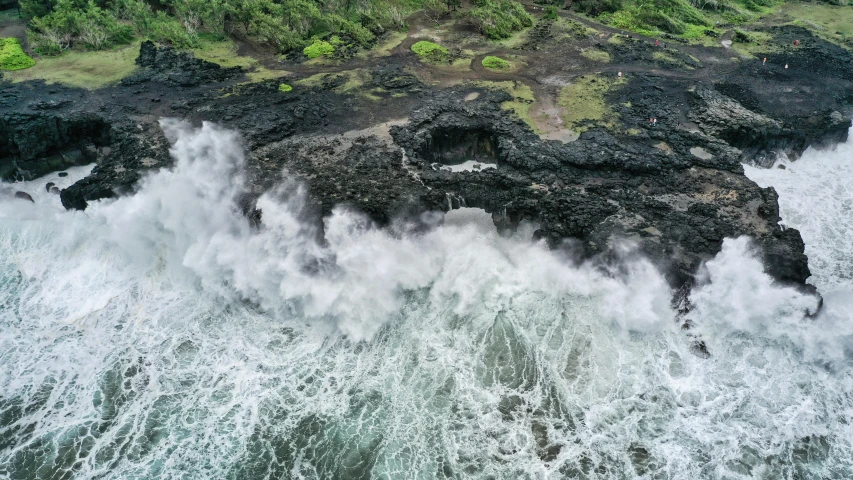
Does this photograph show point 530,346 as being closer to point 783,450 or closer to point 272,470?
point 783,450

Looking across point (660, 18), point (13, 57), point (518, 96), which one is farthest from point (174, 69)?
point (660, 18)

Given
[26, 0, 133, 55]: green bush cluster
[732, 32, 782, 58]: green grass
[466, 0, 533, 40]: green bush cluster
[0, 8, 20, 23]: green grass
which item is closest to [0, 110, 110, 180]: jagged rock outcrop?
[26, 0, 133, 55]: green bush cluster

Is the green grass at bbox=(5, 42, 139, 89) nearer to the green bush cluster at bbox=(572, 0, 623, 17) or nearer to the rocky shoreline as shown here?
the rocky shoreline

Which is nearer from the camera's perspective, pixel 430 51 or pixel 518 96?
pixel 518 96

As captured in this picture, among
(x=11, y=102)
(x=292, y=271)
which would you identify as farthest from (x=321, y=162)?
(x=11, y=102)

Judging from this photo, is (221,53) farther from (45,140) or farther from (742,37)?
(742,37)

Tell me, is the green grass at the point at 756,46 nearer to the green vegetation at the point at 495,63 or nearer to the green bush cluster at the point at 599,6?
the green bush cluster at the point at 599,6

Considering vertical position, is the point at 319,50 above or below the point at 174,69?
below
